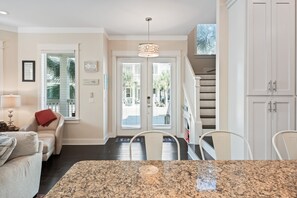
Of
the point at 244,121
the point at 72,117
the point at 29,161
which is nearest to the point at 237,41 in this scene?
the point at 244,121

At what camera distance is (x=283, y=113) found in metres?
2.90

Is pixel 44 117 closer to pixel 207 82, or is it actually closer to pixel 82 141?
pixel 82 141

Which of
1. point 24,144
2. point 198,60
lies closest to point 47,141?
point 24,144

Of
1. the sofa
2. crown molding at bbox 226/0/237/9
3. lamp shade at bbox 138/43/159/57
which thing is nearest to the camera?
the sofa

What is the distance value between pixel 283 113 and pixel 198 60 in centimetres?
471

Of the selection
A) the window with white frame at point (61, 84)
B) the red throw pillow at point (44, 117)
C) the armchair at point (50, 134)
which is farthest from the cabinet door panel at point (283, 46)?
the window with white frame at point (61, 84)

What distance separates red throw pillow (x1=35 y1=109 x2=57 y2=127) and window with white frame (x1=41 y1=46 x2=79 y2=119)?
0.65 meters

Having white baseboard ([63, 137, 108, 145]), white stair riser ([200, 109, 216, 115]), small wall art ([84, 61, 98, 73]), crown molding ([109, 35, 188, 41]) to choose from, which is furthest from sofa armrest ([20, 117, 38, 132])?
white stair riser ([200, 109, 216, 115])

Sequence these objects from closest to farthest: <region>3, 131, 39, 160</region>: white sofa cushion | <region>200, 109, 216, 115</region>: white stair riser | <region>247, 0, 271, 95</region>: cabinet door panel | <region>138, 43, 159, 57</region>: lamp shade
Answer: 1. <region>3, 131, 39, 160</region>: white sofa cushion
2. <region>247, 0, 271, 95</region>: cabinet door panel
3. <region>138, 43, 159, 57</region>: lamp shade
4. <region>200, 109, 216, 115</region>: white stair riser

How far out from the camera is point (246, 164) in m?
1.42

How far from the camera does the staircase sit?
16.7 feet

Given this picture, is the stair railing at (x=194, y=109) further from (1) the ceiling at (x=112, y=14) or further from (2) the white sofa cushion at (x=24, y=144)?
(2) the white sofa cushion at (x=24, y=144)

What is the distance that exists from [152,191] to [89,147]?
4746mm

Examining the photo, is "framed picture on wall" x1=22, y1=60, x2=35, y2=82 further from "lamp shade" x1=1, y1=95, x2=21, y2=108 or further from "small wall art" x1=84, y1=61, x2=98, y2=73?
"small wall art" x1=84, y1=61, x2=98, y2=73
